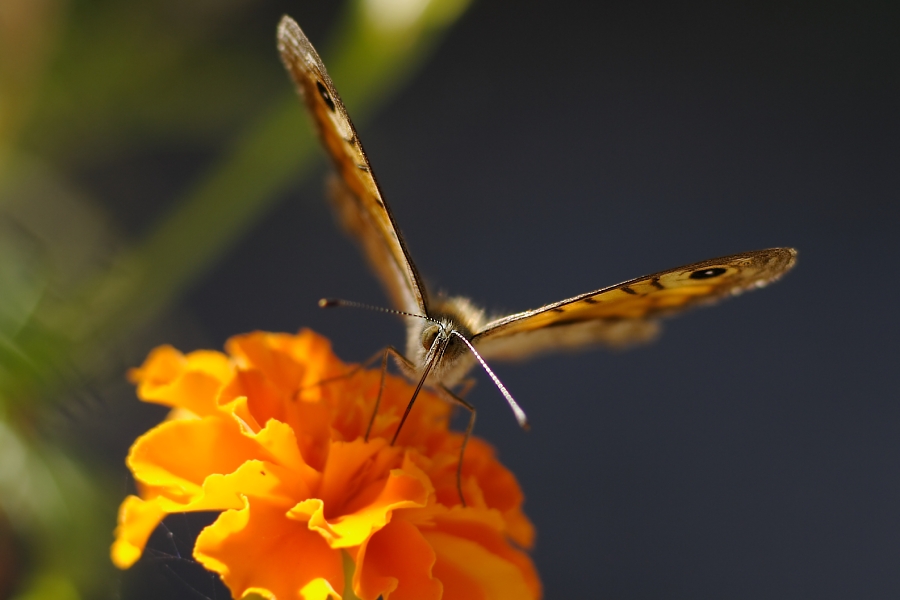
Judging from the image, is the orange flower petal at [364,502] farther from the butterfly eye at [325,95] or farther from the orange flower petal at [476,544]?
the butterfly eye at [325,95]

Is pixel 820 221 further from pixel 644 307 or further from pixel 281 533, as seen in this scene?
pixel 281 533

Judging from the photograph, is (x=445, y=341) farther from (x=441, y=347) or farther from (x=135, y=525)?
(x=135, y=525)


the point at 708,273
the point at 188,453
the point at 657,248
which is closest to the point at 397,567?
the point at 188,453

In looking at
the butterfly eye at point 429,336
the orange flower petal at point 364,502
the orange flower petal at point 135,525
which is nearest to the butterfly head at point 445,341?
the butterfly eye at point 429,336

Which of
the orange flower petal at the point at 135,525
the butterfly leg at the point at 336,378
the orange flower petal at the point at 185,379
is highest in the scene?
the orange flower petal at the point at 185,379

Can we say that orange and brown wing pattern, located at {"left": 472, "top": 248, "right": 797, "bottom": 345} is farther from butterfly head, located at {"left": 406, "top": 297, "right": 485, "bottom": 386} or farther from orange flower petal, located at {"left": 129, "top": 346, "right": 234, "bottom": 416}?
orange flower petal, located at {"left": 129, "top": 346, "right": 234, "bottom": 416}

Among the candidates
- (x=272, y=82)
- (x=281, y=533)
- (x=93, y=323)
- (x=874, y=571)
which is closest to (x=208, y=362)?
(x=281, y=533)

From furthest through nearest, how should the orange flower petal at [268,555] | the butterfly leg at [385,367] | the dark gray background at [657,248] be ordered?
the dark gray background at [657,248] < the butterfly leg at [385,367] < the orange flower petal at [268,555]

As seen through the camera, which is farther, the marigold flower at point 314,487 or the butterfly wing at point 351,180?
the butterfly wing at point 351,180
